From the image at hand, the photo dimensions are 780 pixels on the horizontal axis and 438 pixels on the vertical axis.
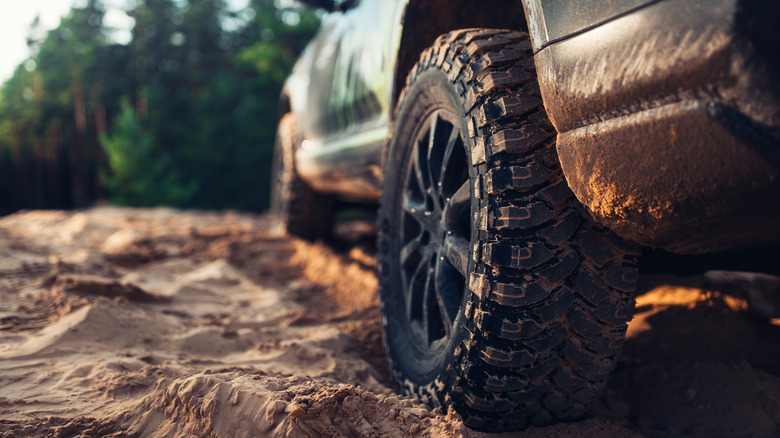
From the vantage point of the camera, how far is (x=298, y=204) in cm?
445

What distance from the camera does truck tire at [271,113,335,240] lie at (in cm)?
443

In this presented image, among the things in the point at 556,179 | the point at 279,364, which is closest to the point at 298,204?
the point at 279,364

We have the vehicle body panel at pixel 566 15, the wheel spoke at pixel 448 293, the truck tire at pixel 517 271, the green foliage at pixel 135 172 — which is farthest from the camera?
the green foliage at pixel 135 172

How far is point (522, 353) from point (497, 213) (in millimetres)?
335

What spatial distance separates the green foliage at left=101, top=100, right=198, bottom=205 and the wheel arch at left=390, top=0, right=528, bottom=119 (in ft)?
51.6

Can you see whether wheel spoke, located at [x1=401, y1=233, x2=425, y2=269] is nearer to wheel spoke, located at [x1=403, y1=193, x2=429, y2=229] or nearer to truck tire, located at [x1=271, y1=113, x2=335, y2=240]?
wheel spoke, located at [x1=403, y1=193, x2=429, y2=229]

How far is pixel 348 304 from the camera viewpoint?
300 cm

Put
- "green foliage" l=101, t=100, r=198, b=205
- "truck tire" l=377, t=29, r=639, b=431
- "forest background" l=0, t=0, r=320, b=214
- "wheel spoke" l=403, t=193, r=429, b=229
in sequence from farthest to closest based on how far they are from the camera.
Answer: "forest background" l=0, t=0, r=320, b=214 < "green foliage" l=101, t=100, r=198, b=205 < "wheel spoke" l=403, t=193, r=429, b=229 < "truck tire" l=377, t=29, r=639, b=431

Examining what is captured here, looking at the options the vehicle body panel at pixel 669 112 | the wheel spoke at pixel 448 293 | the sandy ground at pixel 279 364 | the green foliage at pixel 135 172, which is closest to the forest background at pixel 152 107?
the green foliage at pixel 135 172

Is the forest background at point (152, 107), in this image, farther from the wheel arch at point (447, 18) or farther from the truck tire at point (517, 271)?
the truck tire at point (517, 271)

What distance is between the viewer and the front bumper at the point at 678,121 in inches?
31.1

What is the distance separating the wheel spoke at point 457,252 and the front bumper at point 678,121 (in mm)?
372

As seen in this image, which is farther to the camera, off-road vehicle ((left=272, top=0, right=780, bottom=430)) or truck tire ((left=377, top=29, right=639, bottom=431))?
truck tire ((left=377, top=29, right=639, bottom=431))

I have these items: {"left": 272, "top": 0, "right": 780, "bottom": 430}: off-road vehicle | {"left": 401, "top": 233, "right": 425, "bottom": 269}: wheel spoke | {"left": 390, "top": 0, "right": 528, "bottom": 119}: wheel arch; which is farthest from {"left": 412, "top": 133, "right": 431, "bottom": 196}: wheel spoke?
{"left": 390, "top": 0, "right": 528, "bottom": 119}: wheel arch
